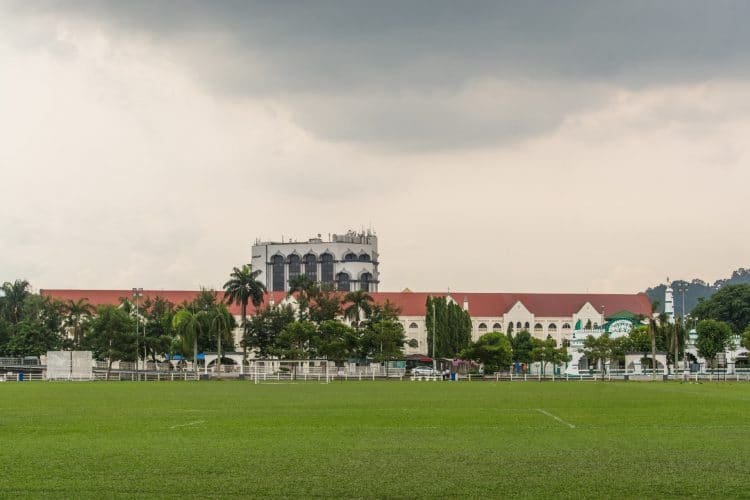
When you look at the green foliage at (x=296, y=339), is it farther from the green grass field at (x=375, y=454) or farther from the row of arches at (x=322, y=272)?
the green grass field at (x=375, y=454)

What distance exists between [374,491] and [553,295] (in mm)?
158222

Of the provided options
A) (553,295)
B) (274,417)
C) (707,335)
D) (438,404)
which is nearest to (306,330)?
(707,335)

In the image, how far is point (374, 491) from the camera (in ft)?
47.2

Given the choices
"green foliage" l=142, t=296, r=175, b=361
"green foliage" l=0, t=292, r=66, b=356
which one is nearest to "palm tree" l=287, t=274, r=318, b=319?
"green foliage" l=142, t=296, r=175, b=361

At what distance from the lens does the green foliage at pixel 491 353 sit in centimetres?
11662

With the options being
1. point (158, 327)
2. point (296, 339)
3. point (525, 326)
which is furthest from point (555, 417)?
point (525, 326)

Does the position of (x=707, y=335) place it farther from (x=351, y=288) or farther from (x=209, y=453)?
(x=209, y=453)

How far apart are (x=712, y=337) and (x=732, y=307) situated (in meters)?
28.9

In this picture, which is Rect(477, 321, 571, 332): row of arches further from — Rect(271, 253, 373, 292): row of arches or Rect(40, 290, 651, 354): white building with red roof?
Rect(271, 253, 373, 292): row of arches

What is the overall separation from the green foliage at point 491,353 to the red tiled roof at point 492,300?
42961 millimetres

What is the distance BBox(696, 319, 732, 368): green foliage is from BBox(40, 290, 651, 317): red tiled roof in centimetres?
4069

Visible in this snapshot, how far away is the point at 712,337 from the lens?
403ft

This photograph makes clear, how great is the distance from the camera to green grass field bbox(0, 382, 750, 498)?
48.5ft

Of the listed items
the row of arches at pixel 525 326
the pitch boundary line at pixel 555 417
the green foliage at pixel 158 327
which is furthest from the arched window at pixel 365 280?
the pitch boundary line at pixel 555 417
